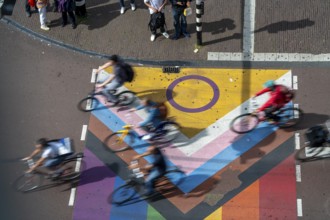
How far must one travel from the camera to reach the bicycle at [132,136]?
13.8m

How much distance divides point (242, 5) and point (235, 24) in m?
0.86

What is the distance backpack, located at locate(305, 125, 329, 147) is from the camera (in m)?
12.8

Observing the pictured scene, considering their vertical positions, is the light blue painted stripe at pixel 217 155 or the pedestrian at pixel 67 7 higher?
the pedestrian at pixel 67 7

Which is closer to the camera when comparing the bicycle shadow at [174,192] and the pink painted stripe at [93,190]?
the pink painted stripe at [93,190]

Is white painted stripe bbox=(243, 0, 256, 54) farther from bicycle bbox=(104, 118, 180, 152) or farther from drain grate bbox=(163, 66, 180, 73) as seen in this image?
bicycle bbox=(104, 118, 180, 152)

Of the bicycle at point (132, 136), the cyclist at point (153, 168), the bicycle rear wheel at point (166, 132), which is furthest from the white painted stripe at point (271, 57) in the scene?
the cyclist at point (153, 168)

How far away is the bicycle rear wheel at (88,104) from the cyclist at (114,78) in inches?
18.4

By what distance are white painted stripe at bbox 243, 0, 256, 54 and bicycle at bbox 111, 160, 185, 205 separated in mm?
4932

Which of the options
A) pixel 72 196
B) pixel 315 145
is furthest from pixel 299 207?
pixel 72 196

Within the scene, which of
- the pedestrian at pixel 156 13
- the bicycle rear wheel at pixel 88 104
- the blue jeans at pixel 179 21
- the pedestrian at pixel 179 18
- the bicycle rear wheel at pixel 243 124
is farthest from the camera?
the pedestrian at pixel 156 13

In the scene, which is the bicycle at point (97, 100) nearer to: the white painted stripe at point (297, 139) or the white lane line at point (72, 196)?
the white lane line at point (72, 196)

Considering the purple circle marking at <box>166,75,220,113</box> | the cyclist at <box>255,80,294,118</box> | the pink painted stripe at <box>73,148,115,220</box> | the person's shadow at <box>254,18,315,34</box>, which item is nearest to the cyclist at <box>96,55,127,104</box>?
the purple circle marking at <box>166,75,220,113</box>

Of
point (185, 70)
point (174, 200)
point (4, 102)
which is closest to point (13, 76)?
point (4, 102)

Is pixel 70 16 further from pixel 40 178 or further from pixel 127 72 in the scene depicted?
pixel 40 178
